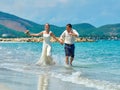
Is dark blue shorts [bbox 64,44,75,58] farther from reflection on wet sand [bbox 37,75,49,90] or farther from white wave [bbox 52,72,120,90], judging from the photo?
reflection on wet sand [bbox 37,75,49,90]

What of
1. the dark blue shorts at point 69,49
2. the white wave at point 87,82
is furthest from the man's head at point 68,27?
the white wave at point 87,82

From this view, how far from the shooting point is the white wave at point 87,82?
43.3 feet

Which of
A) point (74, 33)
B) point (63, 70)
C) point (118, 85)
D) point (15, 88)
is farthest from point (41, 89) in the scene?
point (74, 33)

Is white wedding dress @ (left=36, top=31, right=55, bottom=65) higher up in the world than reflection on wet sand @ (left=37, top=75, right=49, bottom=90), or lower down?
higher up

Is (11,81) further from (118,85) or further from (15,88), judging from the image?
(118,85)

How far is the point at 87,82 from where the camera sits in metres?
14.3

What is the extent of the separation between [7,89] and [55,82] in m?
2.39

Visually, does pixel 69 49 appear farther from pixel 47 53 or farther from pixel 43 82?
pixel 43 82

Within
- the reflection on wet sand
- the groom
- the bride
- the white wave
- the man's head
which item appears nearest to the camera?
the reflection on wet sand

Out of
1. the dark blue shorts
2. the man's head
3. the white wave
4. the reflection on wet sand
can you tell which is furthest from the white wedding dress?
the reflection on wet sand

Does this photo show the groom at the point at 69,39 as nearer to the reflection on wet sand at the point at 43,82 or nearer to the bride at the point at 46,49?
the bride at the point at 46,49

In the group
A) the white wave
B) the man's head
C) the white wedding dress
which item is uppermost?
the man's head

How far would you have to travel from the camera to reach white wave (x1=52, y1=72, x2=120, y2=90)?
1319 centimetres

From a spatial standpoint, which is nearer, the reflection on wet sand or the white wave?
the reflection on wet sand
